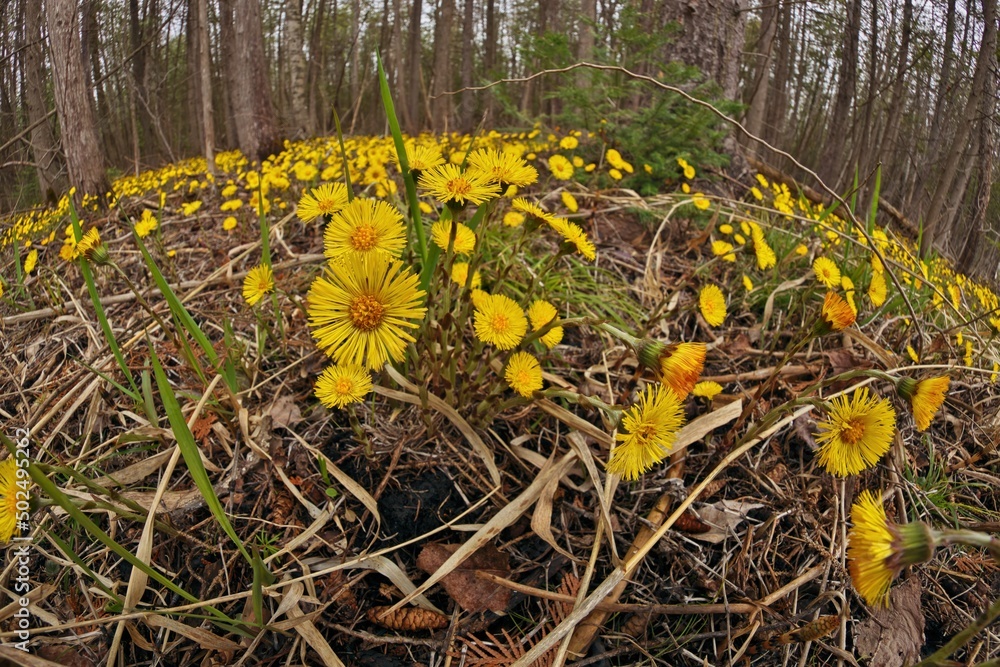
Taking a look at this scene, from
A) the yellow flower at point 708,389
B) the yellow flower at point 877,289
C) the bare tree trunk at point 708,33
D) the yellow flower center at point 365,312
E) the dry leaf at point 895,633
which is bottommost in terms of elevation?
the dry leaf at point 895,633

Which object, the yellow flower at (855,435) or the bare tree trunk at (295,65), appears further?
the bare tree trunk at (295,65)

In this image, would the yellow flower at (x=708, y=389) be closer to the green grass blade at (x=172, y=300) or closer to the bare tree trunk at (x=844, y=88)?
the green grass blade at (x=172, y=300)

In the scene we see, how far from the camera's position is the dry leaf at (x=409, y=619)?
34.9 inches

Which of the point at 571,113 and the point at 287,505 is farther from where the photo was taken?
the point at 571,113

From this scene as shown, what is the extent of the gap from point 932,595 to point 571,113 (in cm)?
231

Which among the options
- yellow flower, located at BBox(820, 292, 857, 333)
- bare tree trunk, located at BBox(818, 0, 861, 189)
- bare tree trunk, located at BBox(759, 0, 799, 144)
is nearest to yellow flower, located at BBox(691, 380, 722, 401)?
yellow flower, located at BBox(820, 292, 857, 333)

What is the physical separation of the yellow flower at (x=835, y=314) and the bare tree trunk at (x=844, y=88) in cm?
622

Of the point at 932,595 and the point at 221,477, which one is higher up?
the point at 221,477

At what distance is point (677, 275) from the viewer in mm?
1889

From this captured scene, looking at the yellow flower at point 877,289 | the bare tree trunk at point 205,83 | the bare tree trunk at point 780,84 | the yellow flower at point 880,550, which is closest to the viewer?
the yellow flower at point 880,550

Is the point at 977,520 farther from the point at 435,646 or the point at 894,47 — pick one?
the point at 894,47

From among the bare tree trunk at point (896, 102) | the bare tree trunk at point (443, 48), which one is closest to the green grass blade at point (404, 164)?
the bare tree trunk at point (896, 102)

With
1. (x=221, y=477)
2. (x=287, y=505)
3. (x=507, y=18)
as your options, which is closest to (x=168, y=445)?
(x=221, y=477)

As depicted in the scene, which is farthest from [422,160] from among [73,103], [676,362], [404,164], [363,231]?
[73,103]
